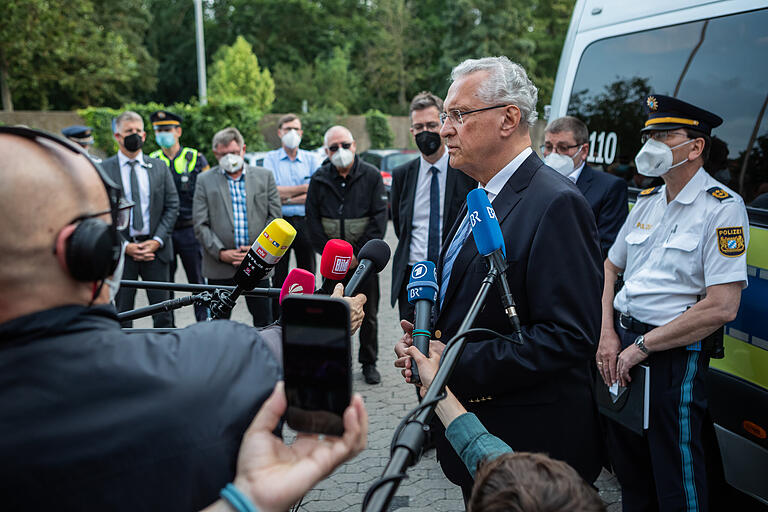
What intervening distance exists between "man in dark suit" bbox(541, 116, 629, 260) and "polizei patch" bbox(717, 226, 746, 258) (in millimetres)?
1370

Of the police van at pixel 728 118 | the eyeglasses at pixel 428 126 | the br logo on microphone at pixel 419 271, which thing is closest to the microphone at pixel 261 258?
the br logo on microphone at pixel 419 271

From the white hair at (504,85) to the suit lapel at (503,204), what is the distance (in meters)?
0.24

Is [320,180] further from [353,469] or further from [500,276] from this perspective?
[500,276]

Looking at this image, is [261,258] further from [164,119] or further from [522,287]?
[164,119]

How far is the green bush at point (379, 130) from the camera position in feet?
108

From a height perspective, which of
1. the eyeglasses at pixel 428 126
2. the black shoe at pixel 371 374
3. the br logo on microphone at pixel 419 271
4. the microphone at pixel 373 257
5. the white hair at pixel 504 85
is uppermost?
the white hair at pixel 504 85

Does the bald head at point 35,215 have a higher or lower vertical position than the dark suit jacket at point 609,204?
higher

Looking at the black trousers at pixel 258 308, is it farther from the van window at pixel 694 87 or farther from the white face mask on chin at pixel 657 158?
the white face mask on chin at pixel 657 158

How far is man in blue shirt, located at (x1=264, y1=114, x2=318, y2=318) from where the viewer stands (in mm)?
6848

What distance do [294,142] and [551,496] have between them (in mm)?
6632

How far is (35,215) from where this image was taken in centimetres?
112

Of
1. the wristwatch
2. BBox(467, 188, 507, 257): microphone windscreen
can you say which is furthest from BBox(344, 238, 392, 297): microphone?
the wristwatch

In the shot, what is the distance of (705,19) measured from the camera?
3482 millimetres

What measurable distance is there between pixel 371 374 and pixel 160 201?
2.77m
